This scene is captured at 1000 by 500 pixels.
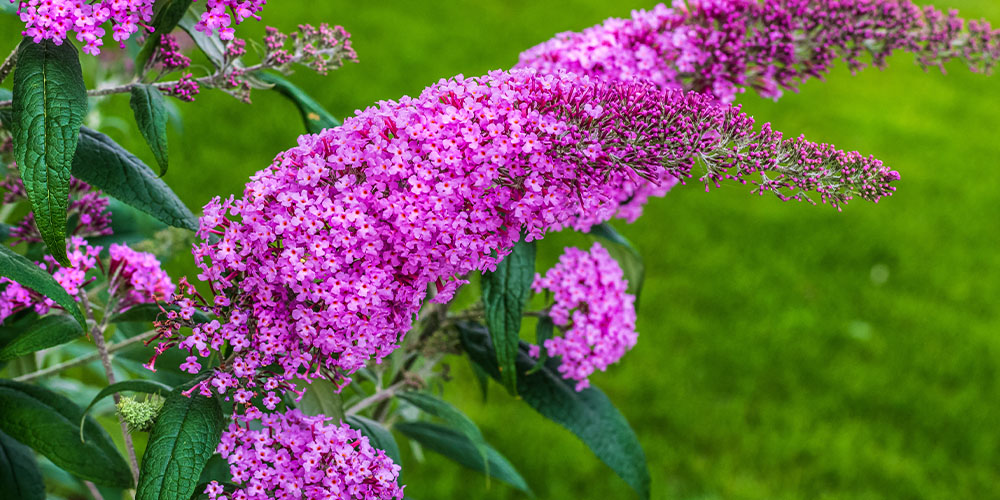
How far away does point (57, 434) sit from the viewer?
1.53 metres

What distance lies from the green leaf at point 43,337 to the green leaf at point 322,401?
368 mm

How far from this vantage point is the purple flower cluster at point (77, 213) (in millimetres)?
1710

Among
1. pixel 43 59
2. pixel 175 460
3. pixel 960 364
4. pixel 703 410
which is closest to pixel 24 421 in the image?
pixel 175 460

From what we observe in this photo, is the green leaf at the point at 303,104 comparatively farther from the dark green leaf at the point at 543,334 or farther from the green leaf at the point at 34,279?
the dark green leaf at the point at 543,334

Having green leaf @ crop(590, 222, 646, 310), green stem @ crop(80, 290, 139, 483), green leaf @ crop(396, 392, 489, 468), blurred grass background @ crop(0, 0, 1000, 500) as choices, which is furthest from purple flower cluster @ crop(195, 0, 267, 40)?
blurred grass background @ crop(0, 0, 1000, 500)

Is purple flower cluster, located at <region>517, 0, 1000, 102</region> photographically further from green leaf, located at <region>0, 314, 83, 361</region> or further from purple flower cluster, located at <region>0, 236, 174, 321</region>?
green leaf, located at <region>0, 314, 83, 361</region>

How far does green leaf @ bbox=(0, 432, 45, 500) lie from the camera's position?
162 cm

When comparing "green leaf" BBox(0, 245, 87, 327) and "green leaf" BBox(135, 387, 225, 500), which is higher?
"green leaf" BBox(0, 245, 87, 327)

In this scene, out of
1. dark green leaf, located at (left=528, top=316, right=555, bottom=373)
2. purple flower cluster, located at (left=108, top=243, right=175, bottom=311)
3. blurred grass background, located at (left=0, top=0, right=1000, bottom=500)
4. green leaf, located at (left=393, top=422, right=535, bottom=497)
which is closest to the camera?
purple flower cluster, located at (left=108, top=243, right=175, bottom=311)

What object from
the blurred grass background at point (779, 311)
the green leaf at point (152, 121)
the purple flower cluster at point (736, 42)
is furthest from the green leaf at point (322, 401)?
the blurred grass background at point (779, 311)

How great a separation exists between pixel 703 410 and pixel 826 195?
2775 millimetres

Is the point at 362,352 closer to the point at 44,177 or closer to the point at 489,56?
the point at 44,177

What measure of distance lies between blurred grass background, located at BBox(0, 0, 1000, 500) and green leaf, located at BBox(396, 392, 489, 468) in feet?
4.47

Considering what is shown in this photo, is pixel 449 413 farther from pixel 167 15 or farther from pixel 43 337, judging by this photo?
pixel 167 15
